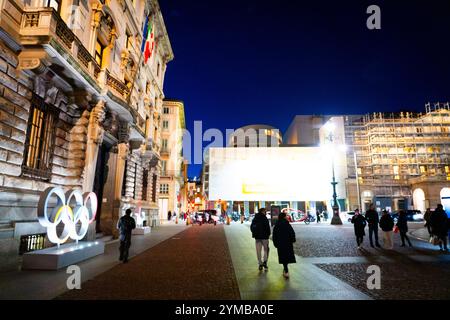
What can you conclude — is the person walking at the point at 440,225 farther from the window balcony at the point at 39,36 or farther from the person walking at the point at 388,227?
the window balcony at the point at 39,36

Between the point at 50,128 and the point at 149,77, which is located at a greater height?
the point at 149,77

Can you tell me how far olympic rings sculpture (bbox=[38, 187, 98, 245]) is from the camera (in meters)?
7.85

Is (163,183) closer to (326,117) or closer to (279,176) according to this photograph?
(279,176)

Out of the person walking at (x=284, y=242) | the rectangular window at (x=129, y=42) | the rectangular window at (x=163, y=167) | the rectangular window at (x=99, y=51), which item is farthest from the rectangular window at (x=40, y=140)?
the rectangular window at (x=163, y=167)

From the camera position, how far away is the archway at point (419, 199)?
166 feet

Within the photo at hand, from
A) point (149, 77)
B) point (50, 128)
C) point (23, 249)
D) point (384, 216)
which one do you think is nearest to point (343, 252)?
point (384, 216)

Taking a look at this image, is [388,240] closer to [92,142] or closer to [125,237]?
[125,237]

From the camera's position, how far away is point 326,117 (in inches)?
3039

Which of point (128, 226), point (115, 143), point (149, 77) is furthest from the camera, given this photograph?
point (149, 77)

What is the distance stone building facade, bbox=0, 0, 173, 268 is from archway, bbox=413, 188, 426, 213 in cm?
5314

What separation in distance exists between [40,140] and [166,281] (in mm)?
7782
